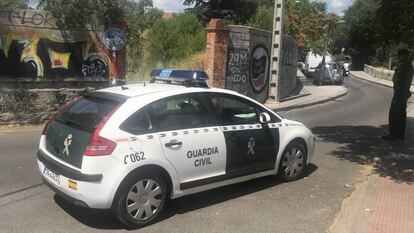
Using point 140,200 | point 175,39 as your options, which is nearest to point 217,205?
point 140,200

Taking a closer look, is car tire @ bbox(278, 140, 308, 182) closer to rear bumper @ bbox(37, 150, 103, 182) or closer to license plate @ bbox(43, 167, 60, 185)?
rear bumper @ bbox(37, 150, 103, 182)

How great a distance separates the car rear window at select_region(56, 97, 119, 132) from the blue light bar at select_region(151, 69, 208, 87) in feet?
4.04

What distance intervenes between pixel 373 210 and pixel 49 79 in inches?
376

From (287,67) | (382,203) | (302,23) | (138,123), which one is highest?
(302,23)

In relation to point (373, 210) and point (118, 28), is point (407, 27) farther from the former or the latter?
point (118, 28)

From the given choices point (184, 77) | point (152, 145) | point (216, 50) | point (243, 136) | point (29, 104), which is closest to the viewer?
point (152, 145)

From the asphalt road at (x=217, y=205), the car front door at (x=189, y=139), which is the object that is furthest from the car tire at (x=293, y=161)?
the car front door at (x=189, y=139)

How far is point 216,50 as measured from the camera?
17219 mm

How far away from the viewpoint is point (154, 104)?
5.64 m

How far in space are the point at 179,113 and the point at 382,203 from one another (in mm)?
2738

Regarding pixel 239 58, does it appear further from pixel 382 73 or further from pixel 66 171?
pixel 382 73

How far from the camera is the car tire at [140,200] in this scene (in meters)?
5.19

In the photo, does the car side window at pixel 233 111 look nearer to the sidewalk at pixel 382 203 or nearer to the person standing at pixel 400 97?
the sidewalk at pixel 382 203

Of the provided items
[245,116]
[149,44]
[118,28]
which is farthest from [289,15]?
[245,116]
